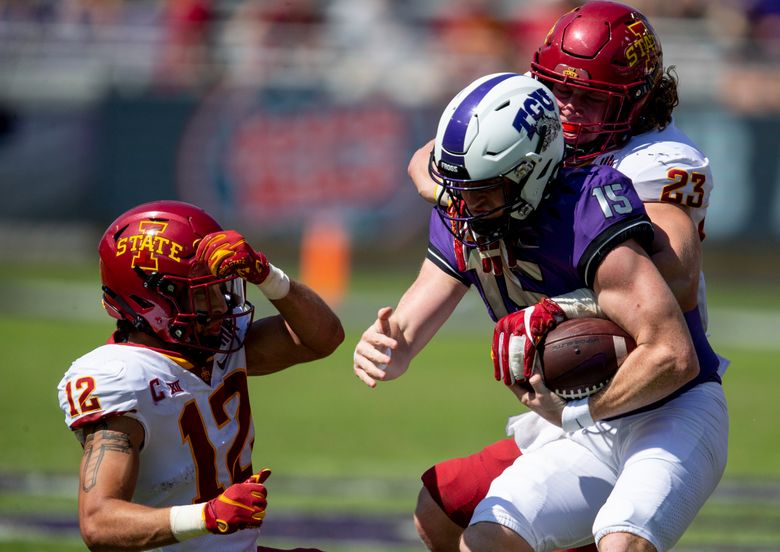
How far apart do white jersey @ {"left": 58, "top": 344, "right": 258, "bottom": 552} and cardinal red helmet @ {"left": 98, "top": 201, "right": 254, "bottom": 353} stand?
0.36 feet

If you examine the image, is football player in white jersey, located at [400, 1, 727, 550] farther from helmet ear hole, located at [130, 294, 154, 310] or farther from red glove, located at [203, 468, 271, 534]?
red glove, located at [203, 468, 271, 534]

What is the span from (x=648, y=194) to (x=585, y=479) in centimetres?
101

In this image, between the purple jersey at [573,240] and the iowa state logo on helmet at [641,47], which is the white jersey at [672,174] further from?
the iowa state logo on helmet at [641,47]

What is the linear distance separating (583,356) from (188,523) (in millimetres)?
1337

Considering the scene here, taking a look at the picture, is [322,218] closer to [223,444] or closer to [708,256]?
[708,256]

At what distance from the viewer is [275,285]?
14.7 ft

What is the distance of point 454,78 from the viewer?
1623 cm

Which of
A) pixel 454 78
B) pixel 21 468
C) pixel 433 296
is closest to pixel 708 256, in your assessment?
pixel 454 78

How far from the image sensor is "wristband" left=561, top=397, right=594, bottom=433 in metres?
4.12

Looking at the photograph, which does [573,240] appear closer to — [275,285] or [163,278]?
[275,285]

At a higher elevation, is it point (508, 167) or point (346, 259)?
point (508, 167)

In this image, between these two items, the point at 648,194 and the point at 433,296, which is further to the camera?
the point at 433,296

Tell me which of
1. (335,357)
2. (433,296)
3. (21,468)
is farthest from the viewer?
(335,357)

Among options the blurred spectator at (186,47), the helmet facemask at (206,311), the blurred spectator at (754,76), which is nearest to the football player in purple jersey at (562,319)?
the helmet facemask at (206,311)
